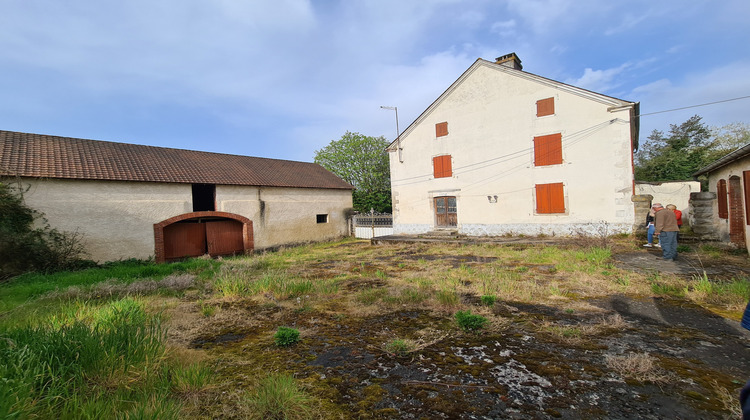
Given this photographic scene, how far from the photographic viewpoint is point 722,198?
9.84 metres

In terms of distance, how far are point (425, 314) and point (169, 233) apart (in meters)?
13.0

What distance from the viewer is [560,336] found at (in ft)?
12.1

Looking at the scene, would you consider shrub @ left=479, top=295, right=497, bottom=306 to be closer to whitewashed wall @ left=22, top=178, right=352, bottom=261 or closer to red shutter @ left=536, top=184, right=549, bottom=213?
red shutter @ left=536, top=184, right=549, bottom=213

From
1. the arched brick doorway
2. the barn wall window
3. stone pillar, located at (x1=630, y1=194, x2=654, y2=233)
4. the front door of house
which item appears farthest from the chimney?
the barn wall window

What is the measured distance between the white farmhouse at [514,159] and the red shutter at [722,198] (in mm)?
2487

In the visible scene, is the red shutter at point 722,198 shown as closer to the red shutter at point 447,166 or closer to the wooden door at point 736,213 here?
the wooden door at point 736,213

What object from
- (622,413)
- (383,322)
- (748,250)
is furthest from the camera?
(748,250)

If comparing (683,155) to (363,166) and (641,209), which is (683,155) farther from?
(363,166)

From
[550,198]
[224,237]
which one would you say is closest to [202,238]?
[224,237]

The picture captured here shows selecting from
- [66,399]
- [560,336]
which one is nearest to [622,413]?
[560,336]

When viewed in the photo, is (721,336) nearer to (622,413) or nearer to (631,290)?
(631,290)

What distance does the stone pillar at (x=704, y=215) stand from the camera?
9.97m

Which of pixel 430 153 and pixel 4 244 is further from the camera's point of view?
pixel 430 153

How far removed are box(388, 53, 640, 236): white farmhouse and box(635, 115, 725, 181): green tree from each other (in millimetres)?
15183
